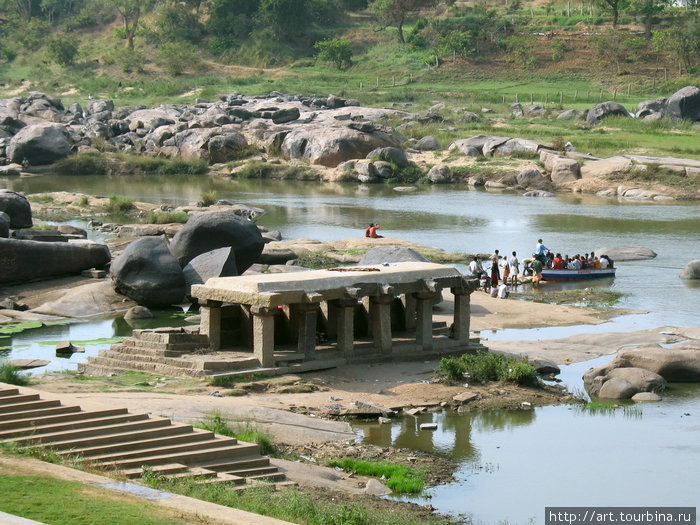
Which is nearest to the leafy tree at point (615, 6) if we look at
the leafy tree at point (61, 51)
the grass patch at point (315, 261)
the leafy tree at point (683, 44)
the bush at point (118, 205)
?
the leafy tree at point (683, 44)

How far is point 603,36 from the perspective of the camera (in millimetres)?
81375

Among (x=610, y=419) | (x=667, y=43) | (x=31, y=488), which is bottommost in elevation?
(x=610, y=419)

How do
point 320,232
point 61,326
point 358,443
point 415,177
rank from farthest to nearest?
point 415,177, point 320,232, point 61,326, point 358,443

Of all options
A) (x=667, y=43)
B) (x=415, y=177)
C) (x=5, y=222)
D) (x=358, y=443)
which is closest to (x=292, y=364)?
(x=358, y=443)

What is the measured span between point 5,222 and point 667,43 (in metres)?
58.5

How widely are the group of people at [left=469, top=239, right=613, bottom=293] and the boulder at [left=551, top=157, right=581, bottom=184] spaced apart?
62.5 feet

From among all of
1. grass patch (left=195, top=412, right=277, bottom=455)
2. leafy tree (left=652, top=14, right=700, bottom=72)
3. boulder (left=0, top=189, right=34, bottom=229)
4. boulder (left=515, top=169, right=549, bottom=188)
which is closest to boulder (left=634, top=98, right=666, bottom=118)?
boulder (left=515, top=169, right=549, bottom=188)

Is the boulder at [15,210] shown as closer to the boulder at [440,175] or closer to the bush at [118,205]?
the bush at [118,205]

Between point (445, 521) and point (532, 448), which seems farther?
point (532, 448)

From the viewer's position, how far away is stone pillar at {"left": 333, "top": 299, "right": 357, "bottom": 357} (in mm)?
20031

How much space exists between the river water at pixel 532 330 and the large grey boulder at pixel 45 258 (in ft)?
13.1

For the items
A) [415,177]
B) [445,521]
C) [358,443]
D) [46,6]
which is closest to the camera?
[445,521]

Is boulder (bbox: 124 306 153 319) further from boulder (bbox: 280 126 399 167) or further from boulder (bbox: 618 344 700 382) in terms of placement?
boulder (bbox: 280 126 399 167)

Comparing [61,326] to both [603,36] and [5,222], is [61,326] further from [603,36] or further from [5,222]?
[603,36]
